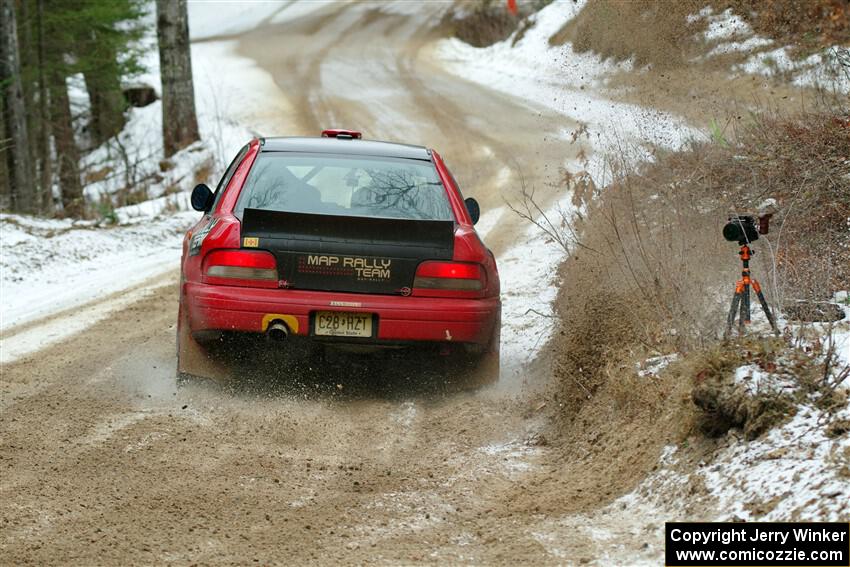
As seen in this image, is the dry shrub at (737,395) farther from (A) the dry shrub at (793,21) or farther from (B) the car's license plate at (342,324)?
(A) the dry shrub at (793,21)

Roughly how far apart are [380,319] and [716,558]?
2.93 meters

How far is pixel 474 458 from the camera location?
539 centimetres

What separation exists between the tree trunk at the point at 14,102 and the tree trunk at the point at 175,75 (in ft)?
9.02

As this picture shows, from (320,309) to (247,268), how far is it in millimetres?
490

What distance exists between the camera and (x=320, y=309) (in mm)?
6184

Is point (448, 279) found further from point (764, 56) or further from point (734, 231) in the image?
point (764, 56)

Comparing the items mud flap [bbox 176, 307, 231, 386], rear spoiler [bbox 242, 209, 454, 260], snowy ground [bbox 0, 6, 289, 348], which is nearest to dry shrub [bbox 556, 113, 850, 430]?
rear spoiler [bbox 242, 209, 454, 260]

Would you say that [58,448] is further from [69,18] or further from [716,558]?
[69,18]

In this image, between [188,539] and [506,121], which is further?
[506,121]

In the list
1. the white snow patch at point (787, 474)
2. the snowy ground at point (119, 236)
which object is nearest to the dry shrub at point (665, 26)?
the snowy ground at point (119, 236)

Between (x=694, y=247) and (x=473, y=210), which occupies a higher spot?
(x=473, y=210)

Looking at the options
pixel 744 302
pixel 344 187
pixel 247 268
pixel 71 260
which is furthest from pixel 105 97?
pixel 744 302

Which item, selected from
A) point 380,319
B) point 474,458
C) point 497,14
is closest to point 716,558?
point 474,458

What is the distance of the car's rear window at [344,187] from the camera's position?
673cm
